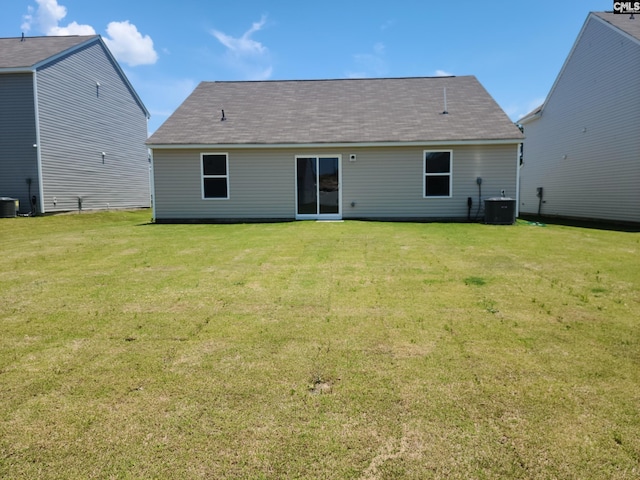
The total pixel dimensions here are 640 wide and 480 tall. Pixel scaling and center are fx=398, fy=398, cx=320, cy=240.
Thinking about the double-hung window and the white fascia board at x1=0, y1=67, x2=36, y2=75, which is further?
the white fascia board at x1=0, y1=67, x2=36, y2=75

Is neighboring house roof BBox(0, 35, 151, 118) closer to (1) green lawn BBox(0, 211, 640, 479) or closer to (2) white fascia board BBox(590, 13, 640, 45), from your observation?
(1) green lawn BBox(0, 211, 640, 479)

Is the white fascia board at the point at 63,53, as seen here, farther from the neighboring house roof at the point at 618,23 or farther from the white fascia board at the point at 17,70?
the neighboring house roof at the point at 618,23

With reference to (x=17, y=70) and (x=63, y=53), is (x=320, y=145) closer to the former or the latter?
(x=17, y=70)

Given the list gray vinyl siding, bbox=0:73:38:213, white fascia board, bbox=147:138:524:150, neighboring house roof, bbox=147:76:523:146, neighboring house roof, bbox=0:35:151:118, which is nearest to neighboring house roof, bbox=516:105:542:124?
neighboring house roof, bbox=147:76:523:146

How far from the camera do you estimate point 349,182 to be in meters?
13.9

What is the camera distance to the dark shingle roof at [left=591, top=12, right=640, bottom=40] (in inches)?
567

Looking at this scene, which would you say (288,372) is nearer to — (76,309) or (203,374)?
(203,374)

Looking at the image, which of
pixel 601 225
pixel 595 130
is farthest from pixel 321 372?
pixel 595 130

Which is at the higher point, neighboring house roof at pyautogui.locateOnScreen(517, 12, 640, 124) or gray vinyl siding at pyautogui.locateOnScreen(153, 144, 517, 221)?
neighboring house roof at pyautogui.locateOnScreen(517, 12, 640, 124)

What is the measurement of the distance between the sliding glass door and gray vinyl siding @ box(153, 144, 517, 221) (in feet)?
0.68

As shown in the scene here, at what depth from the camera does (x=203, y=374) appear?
2932mm

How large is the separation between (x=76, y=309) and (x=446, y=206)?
12.0m

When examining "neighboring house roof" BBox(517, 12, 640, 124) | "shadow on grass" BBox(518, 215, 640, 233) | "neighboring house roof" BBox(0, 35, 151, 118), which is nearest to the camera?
"shadow on grass" BBox(518, 215, 640, 233)

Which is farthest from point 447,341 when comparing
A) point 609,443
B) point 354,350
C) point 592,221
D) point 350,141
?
point 592,221
